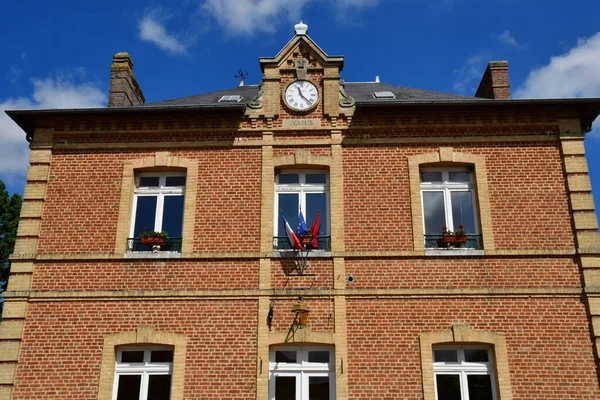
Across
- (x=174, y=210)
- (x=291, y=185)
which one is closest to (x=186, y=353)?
(x=174, y=210)

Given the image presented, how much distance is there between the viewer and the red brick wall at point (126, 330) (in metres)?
9.45

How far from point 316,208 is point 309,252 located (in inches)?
38.7

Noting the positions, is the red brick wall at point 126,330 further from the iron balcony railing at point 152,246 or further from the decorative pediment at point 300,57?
the decorative pediment at point 300,57

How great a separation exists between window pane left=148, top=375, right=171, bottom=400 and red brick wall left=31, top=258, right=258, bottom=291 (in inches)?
57.9

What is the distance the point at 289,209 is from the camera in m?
10.8

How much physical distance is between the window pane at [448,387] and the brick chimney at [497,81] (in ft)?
19.3

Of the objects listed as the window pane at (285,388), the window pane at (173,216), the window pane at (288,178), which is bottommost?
the window pane at (285,388)

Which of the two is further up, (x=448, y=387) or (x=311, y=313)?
(x=311, y=313)

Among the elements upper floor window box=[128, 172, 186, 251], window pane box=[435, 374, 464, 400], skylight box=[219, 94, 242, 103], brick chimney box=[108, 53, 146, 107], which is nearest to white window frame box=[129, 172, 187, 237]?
upper floor window box=[128, 172, 186, 251]

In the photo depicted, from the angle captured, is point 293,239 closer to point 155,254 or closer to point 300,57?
point 155,254

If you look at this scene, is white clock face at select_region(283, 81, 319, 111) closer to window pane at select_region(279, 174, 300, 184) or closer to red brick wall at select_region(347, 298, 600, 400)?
window pane at select_region(279, 174, 300, 184)

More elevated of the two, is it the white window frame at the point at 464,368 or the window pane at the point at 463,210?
the window pane at the point at 463,210

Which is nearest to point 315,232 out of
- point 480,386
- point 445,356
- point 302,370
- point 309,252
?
point 309,252

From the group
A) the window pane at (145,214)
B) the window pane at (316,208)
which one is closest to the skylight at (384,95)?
the window pane at (316,208)
